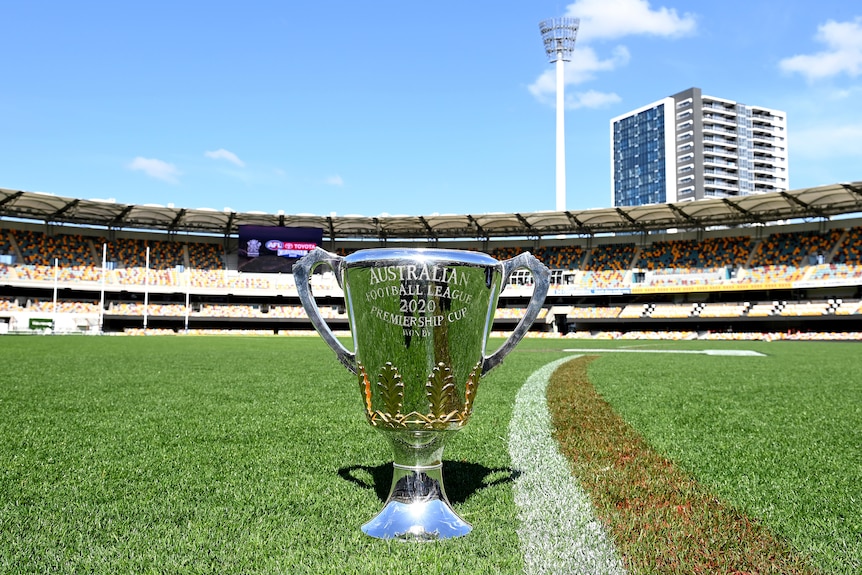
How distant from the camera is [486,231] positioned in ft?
144

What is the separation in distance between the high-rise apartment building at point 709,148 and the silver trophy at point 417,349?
339ft

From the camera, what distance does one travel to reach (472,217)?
40312 millimetres

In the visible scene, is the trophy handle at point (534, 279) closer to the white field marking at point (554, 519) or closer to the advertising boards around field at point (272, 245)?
the white field marking at point (554, 519)

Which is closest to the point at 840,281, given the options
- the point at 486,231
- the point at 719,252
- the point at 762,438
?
the point at 719,252

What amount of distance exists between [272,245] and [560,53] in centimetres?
2673

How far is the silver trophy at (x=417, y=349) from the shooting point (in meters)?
2.00

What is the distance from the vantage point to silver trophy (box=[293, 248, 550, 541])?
6.56 ft

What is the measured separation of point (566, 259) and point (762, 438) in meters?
41.5

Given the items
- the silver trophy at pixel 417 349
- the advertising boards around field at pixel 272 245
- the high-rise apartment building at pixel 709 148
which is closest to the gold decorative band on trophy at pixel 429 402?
the silver trophy at pixel 417 349

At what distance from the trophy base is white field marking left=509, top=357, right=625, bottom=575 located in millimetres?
241

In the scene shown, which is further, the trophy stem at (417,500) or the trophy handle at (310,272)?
the trophy handle at (310,272)

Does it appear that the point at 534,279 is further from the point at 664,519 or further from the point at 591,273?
the point at 591,273

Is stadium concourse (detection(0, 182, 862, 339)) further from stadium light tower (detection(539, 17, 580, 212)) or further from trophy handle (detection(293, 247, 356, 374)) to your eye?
trophy handle (detection(293, 247, 356, 374))

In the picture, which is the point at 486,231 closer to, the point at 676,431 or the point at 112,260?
the point at 112,260
